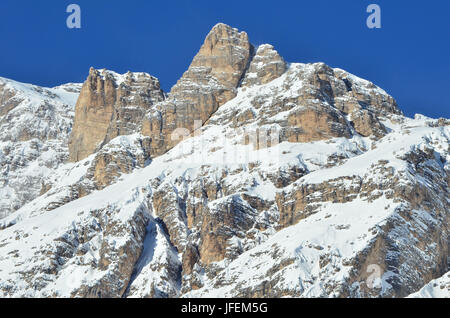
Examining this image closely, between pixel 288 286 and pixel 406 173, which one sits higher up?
pixel 406 173

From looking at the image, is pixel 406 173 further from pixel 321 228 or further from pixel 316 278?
pixel 316 278

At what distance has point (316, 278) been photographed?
178 m

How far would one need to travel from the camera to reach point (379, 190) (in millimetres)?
198625

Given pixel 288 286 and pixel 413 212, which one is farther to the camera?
pixel 413 212
